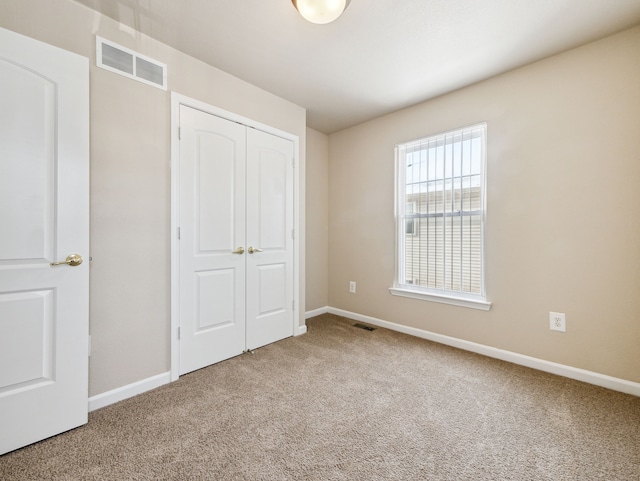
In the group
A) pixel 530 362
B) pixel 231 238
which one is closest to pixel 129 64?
pixel 231 238

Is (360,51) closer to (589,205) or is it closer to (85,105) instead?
(85,105)

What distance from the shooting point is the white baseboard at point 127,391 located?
1825mm

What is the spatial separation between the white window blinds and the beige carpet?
91 centimetres

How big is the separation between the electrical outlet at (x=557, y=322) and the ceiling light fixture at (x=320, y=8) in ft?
8.84

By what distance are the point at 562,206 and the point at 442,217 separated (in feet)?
3.15

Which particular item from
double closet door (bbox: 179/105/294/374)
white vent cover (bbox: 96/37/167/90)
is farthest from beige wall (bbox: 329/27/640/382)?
white vent cover (bbox: 96/37/167/90)

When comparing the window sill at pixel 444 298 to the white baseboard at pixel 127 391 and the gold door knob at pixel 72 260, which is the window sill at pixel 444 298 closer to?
the white baseboard at pixel 127 391

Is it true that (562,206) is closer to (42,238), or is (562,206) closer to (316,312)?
(316,312)

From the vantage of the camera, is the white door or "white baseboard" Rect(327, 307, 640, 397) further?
"white baseboard" Rect(327, 307, 640, 397)

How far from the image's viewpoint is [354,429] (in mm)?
1646

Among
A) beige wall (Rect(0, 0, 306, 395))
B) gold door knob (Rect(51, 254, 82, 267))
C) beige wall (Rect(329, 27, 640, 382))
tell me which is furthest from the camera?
beige wall (Rect(329, 27, 640, 382))

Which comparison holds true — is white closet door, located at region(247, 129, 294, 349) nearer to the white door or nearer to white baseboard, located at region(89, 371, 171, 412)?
white baseboard, located at region(89, 371, 171, 412)

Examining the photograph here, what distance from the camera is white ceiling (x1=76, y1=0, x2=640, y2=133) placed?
1.80m

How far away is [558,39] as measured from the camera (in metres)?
2.08
